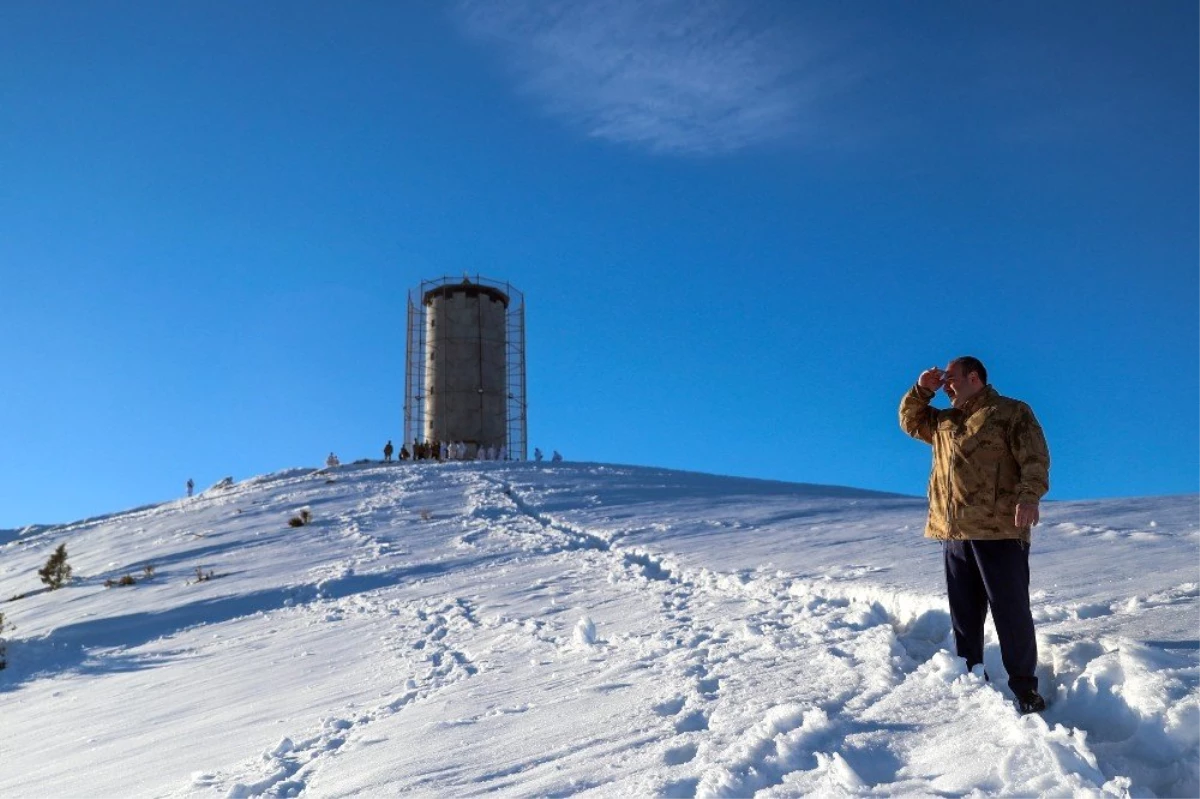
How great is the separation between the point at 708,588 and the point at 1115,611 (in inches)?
127

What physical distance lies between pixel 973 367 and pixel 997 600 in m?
1.11

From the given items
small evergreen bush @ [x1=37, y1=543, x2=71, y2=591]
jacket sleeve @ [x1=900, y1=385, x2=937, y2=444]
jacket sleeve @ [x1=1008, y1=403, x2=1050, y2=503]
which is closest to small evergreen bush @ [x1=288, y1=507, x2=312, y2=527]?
small evergreen bush @ [x1=37, y1=543, x2=71, y2=591]

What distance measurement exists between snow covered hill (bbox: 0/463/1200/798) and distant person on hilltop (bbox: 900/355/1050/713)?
0.23m

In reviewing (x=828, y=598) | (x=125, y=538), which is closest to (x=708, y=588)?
(x=828, y=598)

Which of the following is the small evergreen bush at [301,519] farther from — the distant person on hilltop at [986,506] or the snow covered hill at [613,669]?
the distant person on hilltop at [986,506]

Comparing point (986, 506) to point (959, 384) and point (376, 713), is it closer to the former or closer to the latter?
point (959, 384)

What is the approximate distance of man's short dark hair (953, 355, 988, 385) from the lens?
4.29m

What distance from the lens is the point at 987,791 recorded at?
2.72m

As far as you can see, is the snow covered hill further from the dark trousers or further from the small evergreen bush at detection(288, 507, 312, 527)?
the small evergreen bush at detection(288, 507, 312, 527)

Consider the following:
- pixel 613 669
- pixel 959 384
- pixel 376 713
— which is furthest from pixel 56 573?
pixel 959 384

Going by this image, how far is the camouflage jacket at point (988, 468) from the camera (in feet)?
13.0

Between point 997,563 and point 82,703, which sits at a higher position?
point 997,563

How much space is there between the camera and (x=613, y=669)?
4914 millimetres

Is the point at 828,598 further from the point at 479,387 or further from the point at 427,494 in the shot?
the point at 479,387
